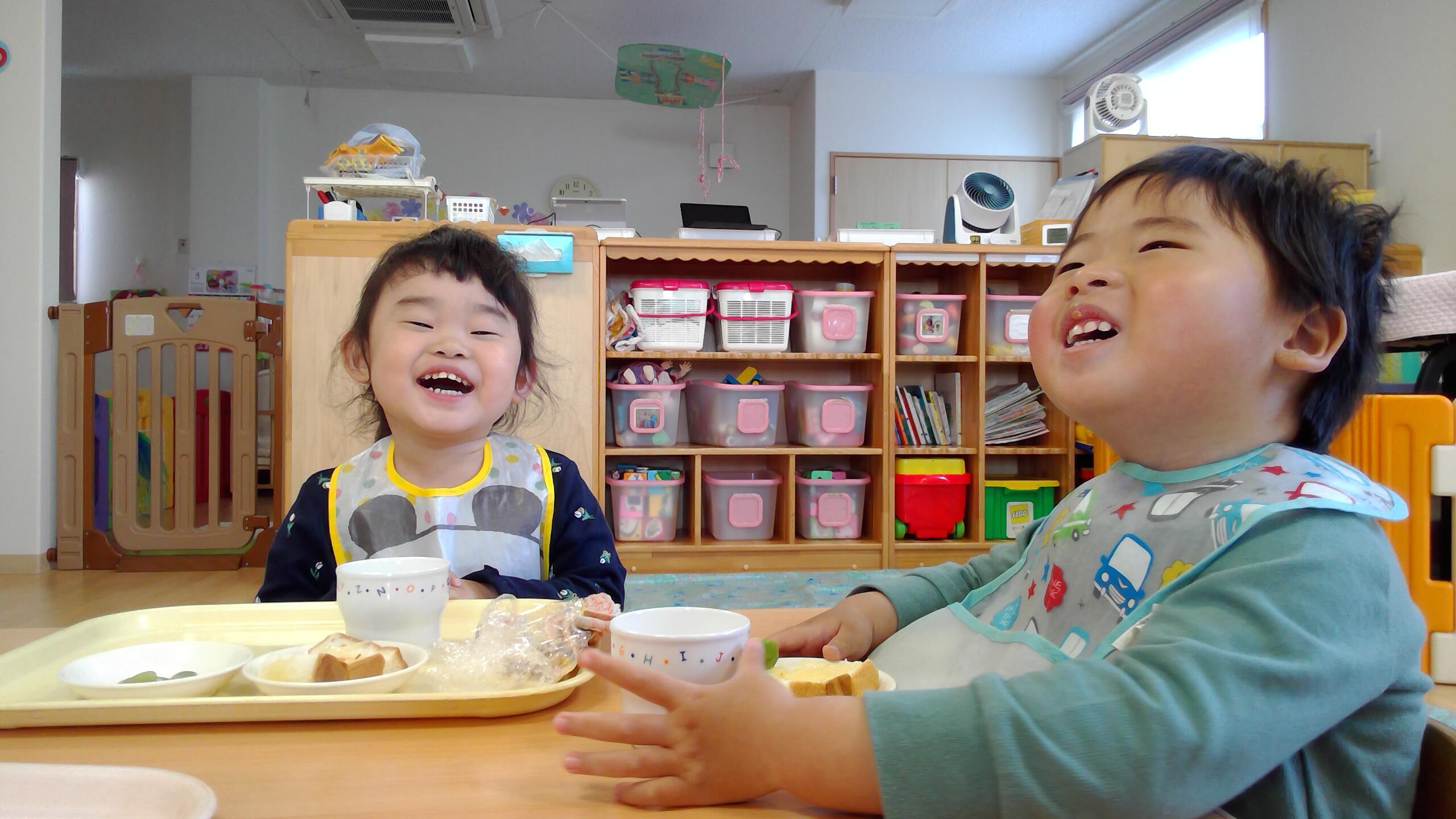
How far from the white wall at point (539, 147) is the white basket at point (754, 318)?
3.23 metres

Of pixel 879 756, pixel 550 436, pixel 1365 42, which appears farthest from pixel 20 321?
pixel 1365 42

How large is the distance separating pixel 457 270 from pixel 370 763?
71 cm

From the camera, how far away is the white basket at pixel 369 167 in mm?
2691

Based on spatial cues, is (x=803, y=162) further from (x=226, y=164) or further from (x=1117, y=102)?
(x=226, y=164)

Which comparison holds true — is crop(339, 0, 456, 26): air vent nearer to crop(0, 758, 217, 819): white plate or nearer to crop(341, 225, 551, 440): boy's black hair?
crop(341, 225, 551, 440): boy's black hair

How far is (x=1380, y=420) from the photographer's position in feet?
5.17

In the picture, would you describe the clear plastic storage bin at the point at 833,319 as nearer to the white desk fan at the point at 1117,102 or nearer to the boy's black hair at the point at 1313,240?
the white desk fan at the point at 1117,102

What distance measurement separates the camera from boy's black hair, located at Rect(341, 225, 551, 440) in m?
1.06

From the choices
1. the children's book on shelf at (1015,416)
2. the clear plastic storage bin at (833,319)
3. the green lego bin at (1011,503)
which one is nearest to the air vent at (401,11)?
the clear plastic storage bin at (833,319)

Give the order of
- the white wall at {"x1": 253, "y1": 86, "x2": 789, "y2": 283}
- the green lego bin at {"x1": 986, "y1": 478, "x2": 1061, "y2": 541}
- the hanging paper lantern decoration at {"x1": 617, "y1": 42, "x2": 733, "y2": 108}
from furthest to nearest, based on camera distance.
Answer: the white wall at {"x1": 253, "y1": 86, "x2": 789, "y2": 283} < the hanging paper lantern decoration at {"x1": 617, "y1": 42, "x2": 733, "y2": 108} < the green lego bin at {"x1": 986, "y1": 478, "x2": 1061, "y2": 541}

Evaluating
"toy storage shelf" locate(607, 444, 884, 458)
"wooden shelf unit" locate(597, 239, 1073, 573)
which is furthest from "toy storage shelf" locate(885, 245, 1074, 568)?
"toy storage shelf" locate(607, 444, 884, 458)

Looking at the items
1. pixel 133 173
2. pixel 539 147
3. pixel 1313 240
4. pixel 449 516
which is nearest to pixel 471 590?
pixel 449 516

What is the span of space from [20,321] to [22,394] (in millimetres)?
251

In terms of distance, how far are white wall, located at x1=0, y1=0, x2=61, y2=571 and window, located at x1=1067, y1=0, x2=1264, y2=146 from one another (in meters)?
4.20
